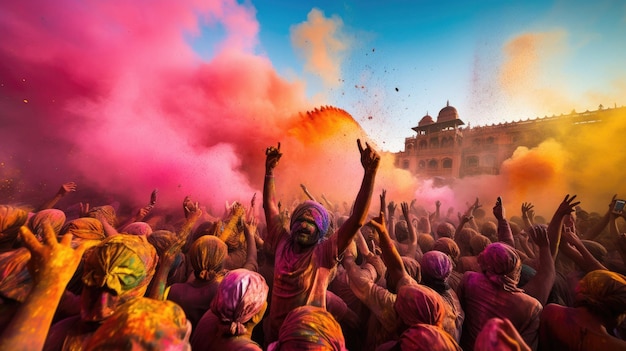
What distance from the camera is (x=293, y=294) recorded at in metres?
2.05

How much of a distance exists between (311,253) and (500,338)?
1.40m

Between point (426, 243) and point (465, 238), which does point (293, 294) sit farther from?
point (465, 238)

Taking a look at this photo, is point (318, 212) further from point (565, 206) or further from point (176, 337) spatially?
point (565, 206)

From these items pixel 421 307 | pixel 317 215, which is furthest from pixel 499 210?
pixel 317 215

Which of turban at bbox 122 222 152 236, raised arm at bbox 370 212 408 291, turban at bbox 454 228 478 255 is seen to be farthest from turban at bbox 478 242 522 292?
turban at bbox 122 222 152 236

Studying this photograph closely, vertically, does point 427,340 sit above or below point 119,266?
below

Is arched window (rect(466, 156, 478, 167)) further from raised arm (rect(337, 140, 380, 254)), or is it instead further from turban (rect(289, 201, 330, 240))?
turban (rect(289, 201, 330, 240))

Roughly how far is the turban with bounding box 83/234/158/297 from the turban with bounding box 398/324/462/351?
1.75 metres

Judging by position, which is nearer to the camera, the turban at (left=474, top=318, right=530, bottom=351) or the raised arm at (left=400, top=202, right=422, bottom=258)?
the turban at (left=474, top=318, right=530, bottom=351)

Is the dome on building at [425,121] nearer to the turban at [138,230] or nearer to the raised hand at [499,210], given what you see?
the raised hand at [499,210]

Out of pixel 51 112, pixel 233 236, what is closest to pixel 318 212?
pixel 233 236

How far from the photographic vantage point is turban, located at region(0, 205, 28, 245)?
2314 mm

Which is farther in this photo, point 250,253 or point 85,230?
point 250,253

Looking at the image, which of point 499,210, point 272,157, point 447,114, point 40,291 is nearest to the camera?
point 40,291
